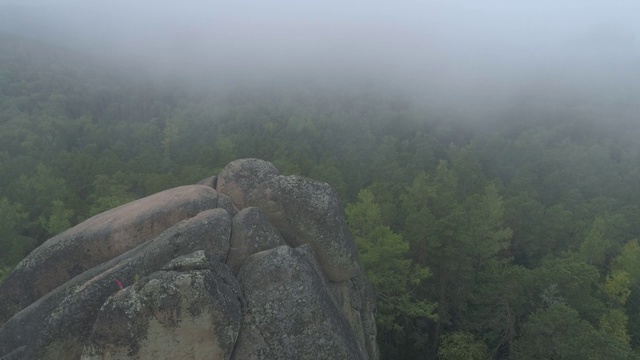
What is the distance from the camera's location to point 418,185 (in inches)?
1636

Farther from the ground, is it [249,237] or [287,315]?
[249,237]

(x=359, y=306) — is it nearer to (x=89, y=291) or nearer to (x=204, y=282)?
(x=204, y=282)

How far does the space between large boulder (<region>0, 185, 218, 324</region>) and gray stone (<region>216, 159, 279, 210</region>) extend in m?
1.10

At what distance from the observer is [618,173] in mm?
66000

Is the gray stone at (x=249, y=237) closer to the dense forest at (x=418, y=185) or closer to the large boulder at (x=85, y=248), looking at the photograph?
the large boulder at (x=85, y=248)

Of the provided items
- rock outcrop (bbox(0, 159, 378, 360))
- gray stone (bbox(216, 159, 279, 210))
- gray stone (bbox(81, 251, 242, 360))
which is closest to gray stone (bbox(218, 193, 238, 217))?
rock outcrop (bbox(0, 159, 378, 360))

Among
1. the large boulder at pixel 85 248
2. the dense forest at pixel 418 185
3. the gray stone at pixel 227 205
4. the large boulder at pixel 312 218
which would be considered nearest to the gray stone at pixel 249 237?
the gray stone at pixel 227 205

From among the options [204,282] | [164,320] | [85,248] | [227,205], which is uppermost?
[204,282]

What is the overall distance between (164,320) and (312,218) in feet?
19.7

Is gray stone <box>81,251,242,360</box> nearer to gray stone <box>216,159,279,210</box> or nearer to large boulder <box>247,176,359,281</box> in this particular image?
large boulder <box>247,176,359,281</box>

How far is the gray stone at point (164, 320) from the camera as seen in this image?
11.3 m

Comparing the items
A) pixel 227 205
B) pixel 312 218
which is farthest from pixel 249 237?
pixel 312 218

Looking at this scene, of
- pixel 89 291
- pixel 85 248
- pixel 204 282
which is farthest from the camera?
pixel 85 248

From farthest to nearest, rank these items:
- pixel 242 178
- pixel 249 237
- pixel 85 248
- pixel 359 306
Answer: pixel 242 178, pixel 359 306, pixel 85 248, pixel 249 237
